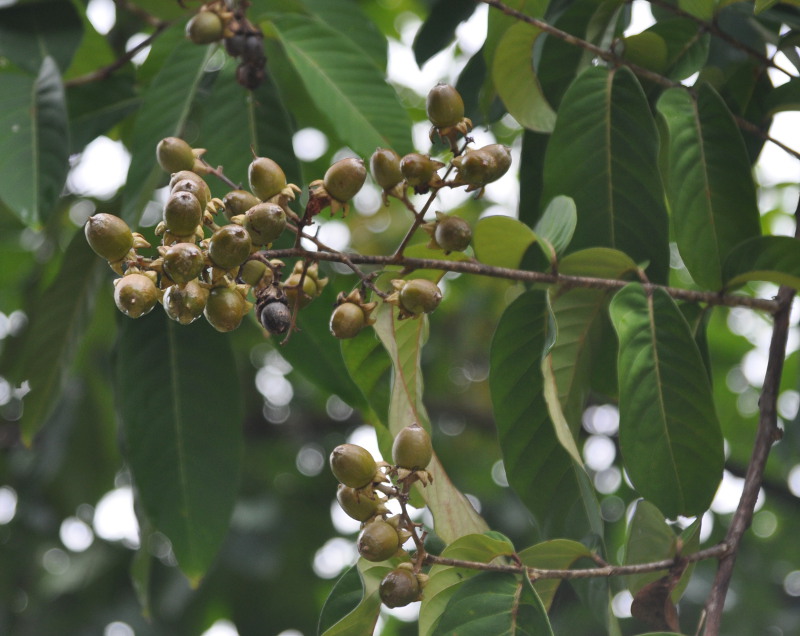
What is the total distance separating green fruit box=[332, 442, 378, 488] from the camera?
3.05 ft

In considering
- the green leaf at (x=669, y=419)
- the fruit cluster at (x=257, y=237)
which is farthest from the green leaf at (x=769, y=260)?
the fruit cluster at (x=257, y=237)

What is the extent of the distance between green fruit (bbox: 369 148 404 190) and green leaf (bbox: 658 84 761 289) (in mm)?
420

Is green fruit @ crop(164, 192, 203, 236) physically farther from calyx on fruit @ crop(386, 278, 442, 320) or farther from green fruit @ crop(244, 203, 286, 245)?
calyx on fruit @ crop(386, 278, 442, 320)

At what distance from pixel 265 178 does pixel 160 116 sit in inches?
23.9

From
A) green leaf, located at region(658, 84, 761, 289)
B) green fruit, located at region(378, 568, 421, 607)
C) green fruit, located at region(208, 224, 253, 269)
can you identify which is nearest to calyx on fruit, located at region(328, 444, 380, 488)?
green fruit, located at region(378, 568, 421, 607)

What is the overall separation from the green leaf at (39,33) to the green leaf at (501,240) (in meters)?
0.84

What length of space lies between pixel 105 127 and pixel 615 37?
0.99m

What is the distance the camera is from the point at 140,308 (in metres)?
0.87

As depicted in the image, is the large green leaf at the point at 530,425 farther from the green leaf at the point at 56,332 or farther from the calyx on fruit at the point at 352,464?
the green leaf at the point at 56,332

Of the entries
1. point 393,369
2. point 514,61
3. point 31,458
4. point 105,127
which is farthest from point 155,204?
point 393,369

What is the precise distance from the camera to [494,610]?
95 cm

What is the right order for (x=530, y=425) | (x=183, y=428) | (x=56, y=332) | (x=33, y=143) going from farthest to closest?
1. (x=56, y=332)
2. (x=183, y=428)
3. (x=33, y=143)
4. (x=530, y=425)

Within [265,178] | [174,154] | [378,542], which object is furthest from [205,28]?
[378,542]

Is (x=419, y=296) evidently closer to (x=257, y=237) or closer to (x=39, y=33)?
(x=257, y=237)
